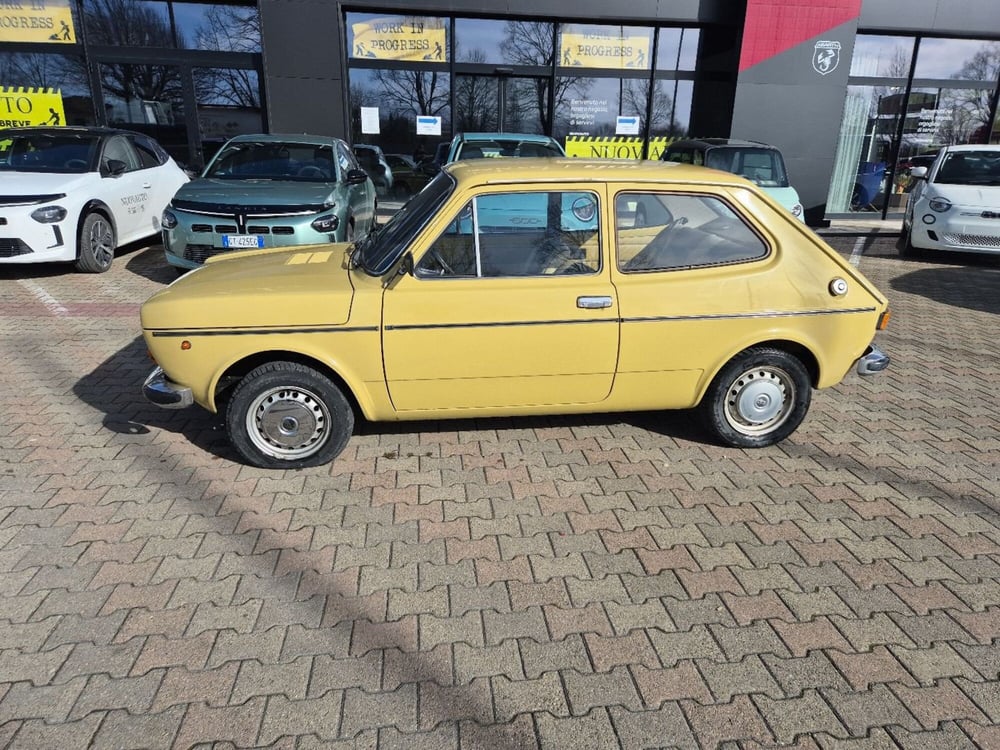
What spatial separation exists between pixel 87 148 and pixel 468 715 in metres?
9.42

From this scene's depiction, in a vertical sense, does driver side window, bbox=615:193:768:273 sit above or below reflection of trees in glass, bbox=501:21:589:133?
below

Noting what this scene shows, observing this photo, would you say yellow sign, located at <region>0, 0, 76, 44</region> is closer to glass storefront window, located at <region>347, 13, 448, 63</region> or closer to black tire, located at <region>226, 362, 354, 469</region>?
glass storefront window, located at <region>347, 13, 448, 63</region>

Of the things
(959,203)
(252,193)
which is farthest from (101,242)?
(959,203)

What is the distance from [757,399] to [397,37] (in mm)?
11600

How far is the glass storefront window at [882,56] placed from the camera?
14.0m

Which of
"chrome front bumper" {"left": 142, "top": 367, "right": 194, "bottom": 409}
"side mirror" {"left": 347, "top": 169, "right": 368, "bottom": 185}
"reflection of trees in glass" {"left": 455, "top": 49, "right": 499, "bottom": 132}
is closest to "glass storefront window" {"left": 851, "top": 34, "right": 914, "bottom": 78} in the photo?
"reflection of trees in glass" {"left": 455, "top": 49, "right": 499, "bottom": 132}

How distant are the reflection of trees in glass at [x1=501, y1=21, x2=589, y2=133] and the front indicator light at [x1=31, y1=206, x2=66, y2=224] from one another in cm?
878

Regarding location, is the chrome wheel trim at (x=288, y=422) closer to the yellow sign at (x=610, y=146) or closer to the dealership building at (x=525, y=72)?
the dealership building at (x=525, y=72)

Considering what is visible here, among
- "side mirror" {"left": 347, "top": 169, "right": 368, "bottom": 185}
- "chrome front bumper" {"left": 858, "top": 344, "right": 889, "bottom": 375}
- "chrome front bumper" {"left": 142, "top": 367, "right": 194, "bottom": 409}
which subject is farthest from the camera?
"side mirror" {"left": 347, "top": 169, "right": 368, "bottom": 185}

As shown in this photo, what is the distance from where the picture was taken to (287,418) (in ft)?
12.7

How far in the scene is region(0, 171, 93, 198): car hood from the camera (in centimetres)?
791

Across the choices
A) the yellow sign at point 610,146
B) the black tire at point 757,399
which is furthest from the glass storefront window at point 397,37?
the black tire at point 757,399

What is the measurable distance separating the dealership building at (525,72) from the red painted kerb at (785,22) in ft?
0.09

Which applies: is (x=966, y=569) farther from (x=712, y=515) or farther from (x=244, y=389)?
(x=244, y=389)
